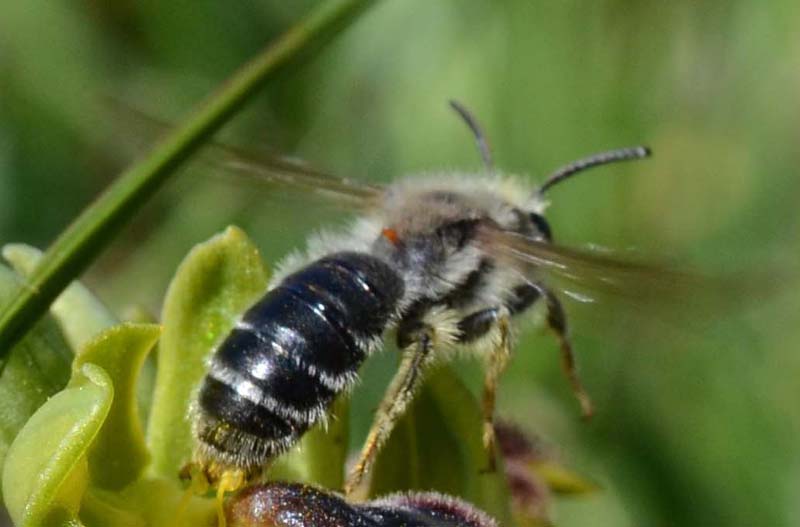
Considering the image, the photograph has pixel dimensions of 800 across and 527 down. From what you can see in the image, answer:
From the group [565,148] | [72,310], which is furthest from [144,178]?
[565,148]

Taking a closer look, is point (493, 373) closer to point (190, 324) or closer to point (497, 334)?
point (497, 334)

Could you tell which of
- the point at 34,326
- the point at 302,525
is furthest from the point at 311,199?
the point at 302,525

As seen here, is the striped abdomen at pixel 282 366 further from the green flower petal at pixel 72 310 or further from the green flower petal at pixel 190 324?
the green flower petal at pixel 72 310

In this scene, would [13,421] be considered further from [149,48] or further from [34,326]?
[149,48]

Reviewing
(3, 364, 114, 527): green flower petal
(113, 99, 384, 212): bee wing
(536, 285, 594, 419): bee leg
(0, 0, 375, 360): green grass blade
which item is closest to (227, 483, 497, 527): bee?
(3, 364, 114, 527): green flower petal

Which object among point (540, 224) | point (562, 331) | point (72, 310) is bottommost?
point (562, 331)

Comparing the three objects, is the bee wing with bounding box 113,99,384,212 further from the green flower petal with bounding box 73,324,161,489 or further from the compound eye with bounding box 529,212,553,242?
the green flower petal with bounding box 73,324,161,489

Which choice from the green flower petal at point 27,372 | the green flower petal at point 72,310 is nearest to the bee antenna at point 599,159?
the green flower petal at point 72,310
